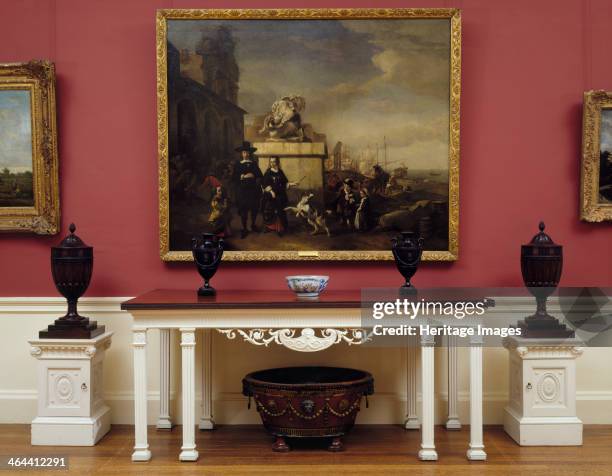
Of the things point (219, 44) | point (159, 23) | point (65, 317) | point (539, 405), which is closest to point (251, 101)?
point (219, 44)

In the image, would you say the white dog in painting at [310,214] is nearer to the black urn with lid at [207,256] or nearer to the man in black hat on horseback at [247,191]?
the man in black hat on horseback at [247,191]

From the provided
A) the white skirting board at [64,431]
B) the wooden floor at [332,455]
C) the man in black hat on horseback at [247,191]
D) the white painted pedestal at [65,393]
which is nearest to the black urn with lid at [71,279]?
the white painted pedestal at [65,393]

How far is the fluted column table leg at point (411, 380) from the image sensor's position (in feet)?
19.9

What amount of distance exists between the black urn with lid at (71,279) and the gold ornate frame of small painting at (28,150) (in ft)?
1.80

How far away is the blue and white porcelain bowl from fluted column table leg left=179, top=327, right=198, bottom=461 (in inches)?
32.2

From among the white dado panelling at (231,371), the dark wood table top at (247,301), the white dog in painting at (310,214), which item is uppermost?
the white dog in painting at (310,214)

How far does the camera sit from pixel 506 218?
6.18 metres

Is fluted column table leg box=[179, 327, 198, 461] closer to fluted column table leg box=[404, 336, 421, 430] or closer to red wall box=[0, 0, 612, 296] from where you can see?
red wall box=[0, 0, 612, 296]

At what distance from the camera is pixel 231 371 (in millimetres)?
6207

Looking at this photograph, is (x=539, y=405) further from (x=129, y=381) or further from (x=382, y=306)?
(x=129, y=381)

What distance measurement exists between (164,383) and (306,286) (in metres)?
1.61

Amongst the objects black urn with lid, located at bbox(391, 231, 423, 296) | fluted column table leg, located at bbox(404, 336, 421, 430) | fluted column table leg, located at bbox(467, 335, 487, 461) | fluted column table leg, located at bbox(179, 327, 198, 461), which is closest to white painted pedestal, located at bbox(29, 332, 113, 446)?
fluted column table leg, located at bbox(179, 327, 198, 461)

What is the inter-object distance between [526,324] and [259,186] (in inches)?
95.4

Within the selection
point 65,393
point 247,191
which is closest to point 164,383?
point 65,393
